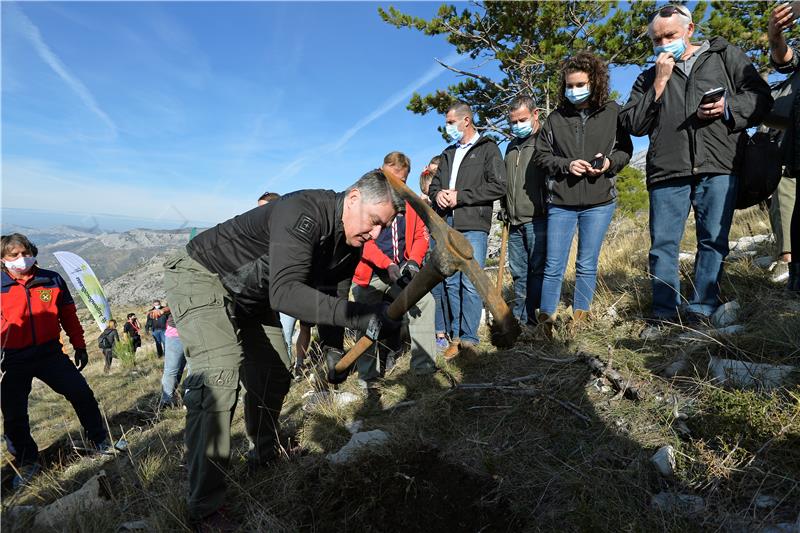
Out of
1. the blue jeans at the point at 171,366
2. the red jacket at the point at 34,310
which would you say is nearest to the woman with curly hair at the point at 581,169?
the red jacket at the point at 34,310

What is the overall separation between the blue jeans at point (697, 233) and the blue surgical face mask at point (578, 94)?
0.96 meters

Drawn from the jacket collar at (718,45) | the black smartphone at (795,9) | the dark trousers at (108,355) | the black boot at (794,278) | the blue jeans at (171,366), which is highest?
the black smartphone at (795,9)

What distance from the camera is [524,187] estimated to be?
4145 mm

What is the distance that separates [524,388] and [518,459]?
0.61 m

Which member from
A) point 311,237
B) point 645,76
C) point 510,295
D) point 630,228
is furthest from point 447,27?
point 311,237

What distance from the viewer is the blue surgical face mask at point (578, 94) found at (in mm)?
3477

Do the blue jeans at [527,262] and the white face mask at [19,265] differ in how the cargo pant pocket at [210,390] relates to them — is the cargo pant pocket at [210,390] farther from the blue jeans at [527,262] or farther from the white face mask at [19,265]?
the white face mask at [19,265]

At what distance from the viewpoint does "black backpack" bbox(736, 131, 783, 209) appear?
8.93ft

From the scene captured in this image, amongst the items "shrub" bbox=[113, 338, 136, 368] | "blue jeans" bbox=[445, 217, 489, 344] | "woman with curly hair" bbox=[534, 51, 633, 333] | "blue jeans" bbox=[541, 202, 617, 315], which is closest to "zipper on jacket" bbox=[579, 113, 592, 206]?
"woman with curly hair" bbox=[534, 51, 633, 333]

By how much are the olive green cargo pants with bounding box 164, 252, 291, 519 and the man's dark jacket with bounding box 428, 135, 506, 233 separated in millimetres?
2100

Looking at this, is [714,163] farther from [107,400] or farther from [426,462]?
[107,400]

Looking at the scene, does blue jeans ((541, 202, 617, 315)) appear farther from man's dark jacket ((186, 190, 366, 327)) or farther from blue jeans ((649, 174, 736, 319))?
man's dark jacket ((186, 190, 366, 327))

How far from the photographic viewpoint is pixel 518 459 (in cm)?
219

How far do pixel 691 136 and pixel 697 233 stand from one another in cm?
70
